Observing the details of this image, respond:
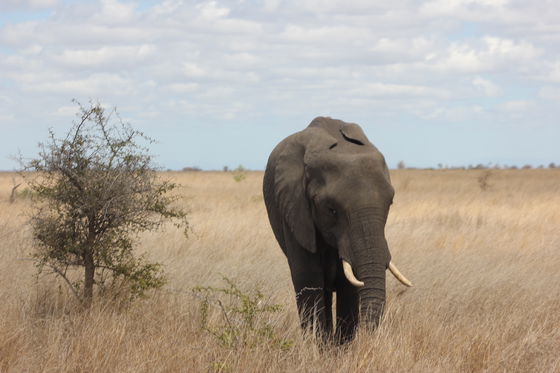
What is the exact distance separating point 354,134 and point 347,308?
4.84ft

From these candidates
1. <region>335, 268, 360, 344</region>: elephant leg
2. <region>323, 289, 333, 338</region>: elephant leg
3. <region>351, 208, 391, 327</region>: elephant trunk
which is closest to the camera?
<region>351, 208, 391, 327</region>: elephant trunk

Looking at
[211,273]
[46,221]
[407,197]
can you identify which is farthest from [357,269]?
[407,197]

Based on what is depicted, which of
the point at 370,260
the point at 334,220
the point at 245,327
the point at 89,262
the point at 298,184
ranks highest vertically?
the point at 298,184

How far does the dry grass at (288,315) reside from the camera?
5930 millimetres

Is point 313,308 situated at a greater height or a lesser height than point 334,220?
lesser

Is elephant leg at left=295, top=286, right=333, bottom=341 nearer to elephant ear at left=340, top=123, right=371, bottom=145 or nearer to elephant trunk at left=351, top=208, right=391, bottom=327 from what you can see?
elephant trunk at left=351, top=208, right=391, bottom=327

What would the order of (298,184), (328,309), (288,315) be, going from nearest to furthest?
(298,184) < (328,309) < (288,315)

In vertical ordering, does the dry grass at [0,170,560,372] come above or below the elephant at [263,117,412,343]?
below

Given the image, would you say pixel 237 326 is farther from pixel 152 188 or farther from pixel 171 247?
pixel 171 247

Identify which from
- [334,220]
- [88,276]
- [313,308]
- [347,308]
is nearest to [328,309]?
[347,308]

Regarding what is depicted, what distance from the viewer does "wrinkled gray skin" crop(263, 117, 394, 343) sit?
240 inches

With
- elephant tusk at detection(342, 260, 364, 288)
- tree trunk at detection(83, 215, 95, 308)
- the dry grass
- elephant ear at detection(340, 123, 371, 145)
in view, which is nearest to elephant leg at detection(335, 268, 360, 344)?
the dry grass

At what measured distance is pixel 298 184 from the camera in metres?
6.72

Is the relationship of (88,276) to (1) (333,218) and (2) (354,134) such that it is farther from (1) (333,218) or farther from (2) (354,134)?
(2) (354,134)
